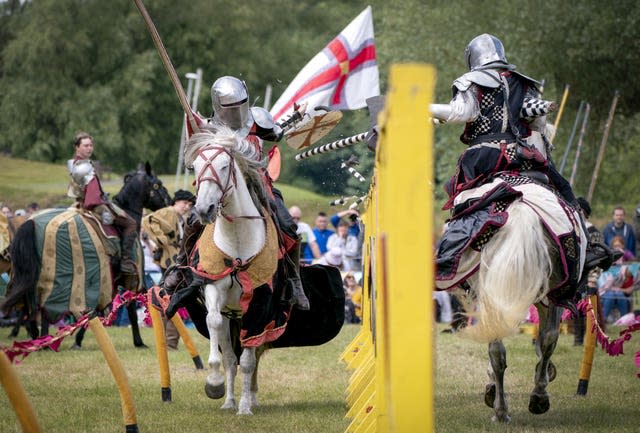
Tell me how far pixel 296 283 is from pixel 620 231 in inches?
415

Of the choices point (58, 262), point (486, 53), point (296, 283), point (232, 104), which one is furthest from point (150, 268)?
point (486, 53)

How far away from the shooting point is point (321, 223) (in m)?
17.1

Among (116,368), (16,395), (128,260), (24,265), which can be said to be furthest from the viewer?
(128,260)

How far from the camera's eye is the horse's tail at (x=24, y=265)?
1133 cm

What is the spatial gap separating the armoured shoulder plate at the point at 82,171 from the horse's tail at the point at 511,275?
570cm

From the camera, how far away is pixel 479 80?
700cm

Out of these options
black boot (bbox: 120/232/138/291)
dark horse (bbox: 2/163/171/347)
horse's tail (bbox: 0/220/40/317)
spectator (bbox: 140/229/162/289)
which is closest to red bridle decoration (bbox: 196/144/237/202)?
dark horse (bbox: 2/163/171/347)

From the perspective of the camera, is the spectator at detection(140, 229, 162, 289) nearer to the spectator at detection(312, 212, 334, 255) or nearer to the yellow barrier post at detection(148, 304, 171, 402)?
Answer: the spectator at detection(312, 212, 334, 255)

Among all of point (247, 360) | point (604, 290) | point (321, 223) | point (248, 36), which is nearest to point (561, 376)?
point (247, 360)

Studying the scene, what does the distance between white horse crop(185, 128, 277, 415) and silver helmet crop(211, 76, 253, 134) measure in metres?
0.51

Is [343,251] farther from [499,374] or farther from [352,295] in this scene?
[499,374]

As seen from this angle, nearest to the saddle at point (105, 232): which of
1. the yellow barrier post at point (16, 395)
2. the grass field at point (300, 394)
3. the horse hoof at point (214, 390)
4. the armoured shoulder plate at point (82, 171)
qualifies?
the armoured shoulder plate at point (82, 171)

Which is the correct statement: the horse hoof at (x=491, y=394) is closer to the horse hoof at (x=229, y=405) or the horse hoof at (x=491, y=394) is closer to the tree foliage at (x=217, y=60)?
the horse hoof at (x=229, y=405)

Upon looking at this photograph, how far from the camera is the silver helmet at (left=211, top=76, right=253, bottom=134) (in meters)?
7.70
